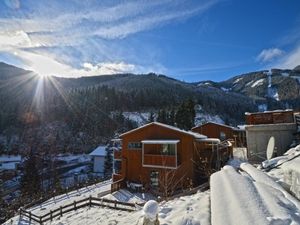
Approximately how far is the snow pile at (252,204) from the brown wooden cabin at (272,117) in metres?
10.6

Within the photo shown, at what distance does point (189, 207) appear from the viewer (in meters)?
6.05

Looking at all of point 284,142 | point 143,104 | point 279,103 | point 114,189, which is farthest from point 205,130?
point 279,103

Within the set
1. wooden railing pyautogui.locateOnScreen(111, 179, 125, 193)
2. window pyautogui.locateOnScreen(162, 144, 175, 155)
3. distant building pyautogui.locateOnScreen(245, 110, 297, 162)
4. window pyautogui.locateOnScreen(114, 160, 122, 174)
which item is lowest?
wooden railing pyautogui.locateOnScreen(111, 179, 125, 193)

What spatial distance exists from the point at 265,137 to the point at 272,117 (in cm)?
141

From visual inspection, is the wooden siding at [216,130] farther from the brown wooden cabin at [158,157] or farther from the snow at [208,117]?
the snow at [208,117]

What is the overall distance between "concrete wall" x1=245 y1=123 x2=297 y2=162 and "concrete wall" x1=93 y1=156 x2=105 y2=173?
133 feet

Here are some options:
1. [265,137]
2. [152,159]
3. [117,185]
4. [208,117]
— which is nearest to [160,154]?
[152,159]

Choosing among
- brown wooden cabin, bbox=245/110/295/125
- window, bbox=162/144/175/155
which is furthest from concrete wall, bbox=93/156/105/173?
brown wooden cabin, bbox=245/110/295/125

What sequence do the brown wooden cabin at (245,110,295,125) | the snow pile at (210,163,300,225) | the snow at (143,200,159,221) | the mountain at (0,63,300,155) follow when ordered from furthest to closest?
the mountain at (0,63,300,155)
the brown wooden cabin at (245,110,295,125)
the snow at (143,200,159,221)
the snow pile at (210,163,300,225)

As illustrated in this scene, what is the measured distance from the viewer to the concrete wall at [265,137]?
1427cm

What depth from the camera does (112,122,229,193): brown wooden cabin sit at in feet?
67.3

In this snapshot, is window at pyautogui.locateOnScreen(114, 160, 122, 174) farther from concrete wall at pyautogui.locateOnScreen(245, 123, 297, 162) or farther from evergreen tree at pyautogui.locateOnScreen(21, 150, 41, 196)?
evergreen tree at pyautogui.locateOnScreen(21, 150, 41, 196)

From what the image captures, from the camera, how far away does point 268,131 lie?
14703 mm

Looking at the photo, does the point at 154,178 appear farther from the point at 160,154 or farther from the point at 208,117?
the point at 208,117
